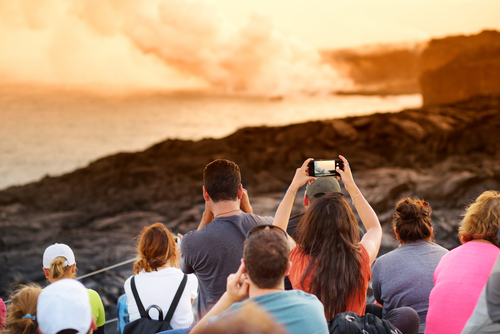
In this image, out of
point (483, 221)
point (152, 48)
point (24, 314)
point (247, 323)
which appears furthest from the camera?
point (152, 48)

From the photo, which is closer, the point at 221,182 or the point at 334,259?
the point at 334,259

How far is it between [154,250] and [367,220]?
1.04 m

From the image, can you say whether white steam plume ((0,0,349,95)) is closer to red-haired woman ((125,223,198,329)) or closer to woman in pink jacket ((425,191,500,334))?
red-haired woman ((125,223,198,329))

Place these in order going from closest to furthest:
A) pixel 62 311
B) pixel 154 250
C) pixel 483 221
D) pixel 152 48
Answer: pixel 62 311 < pixel 483 221 < pixel 154 250 < pixel 152 48

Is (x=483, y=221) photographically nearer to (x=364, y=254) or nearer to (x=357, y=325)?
(x=364, y=254)

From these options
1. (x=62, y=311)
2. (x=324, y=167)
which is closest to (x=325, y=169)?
(x=324, y=167)

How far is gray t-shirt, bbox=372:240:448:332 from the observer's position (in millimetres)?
2143

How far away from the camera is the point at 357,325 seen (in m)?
1.49

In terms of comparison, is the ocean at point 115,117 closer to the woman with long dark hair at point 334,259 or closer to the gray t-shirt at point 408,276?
the gray t-shirt at point 408,276

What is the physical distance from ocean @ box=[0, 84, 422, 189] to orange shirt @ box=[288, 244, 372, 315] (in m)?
11.9

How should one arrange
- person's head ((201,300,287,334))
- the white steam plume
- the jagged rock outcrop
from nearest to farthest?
person's head ((201,300,287,334)), the white steam plume, the jagged rock outcrop

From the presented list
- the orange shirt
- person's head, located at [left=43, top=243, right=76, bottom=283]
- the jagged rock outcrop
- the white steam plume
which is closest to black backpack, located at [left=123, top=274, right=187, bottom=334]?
person's head, located at [left=43, top=243, right=76, bottom=283]

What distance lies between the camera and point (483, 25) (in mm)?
12773

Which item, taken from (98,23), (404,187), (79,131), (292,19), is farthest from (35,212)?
(404,187)
